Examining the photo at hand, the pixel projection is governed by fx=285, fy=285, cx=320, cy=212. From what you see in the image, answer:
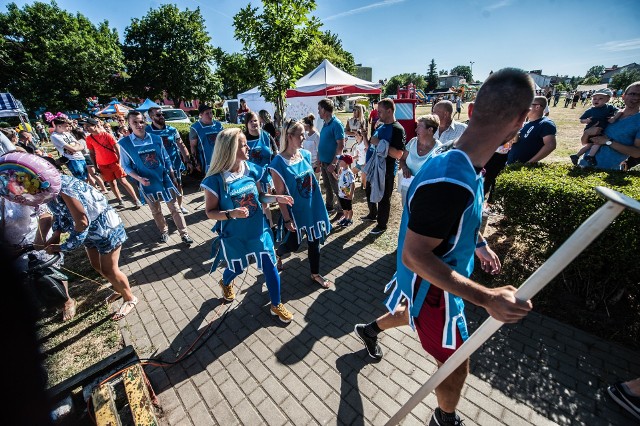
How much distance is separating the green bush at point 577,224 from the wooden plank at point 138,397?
419 cm

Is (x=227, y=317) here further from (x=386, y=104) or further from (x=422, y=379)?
(x=386, y=104)

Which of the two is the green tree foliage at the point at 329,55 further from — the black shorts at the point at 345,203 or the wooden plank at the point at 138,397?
the wooden plank at the point at 138,397

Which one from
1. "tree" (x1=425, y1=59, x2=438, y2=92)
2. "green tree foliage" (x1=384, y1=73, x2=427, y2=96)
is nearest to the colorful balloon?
"green tree foliage" (x1=384, y1=73, x2=427, y2=96)

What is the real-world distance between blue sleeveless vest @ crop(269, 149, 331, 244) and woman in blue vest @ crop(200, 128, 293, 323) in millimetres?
268

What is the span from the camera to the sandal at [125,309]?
364 cm

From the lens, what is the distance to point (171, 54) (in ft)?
101

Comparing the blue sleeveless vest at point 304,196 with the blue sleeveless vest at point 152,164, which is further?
the blue sleeveless vest at point 152,164

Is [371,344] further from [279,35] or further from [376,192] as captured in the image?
[279,35]

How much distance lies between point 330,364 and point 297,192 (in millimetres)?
1932

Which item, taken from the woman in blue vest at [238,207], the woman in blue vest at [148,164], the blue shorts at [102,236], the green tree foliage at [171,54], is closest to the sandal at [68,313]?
the blue shorts at [102,236]

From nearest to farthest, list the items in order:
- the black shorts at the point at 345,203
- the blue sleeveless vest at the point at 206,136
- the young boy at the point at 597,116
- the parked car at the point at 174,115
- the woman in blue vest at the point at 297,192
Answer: the woman in blue vest at the point at 297,192
the young boy at the point at 597,116
the black shorts at the point at 345,203
the blue sleeveless vest at the point at 206,136
the parked car at the point at 174,115

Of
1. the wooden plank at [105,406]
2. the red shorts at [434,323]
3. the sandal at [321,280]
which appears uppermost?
the red shorts at [434,323]

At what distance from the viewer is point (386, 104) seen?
15.3ft

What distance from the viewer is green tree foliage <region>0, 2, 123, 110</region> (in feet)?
85.9
